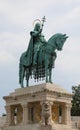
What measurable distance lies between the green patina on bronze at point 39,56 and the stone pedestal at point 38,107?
3.61ft

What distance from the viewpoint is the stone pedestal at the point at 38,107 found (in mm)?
32094

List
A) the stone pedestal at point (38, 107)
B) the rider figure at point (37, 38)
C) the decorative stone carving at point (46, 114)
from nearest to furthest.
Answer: the decorative stone carving at point (46, 114) < the stone pedestal at point (38, 107) < the rider figure at point (37, 38)

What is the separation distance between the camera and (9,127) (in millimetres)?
34938

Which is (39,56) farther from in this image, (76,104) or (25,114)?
(76,104)

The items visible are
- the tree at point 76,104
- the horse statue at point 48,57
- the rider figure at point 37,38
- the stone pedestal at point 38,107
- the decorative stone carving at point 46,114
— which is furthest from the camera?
the tree at point 76,104

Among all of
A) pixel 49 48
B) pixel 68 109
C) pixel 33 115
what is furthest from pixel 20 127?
pixel 49 48

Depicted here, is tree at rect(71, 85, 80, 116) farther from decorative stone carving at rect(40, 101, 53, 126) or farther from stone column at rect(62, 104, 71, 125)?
decorative stone carving at rect(40, 101, 53, 126)

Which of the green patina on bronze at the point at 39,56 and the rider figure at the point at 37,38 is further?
the rider figure at the point at 37,38

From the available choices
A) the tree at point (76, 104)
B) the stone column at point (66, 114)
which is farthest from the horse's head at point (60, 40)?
the tree at point (76, 104)

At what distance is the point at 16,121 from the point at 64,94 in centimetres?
466

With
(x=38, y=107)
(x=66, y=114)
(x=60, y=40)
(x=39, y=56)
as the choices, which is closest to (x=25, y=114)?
(x=38, y=107)

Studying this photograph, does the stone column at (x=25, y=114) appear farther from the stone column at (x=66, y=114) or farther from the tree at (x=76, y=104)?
the tree at (x=76, y=104)

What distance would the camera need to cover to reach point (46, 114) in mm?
30719

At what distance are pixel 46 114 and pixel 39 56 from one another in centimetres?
503
